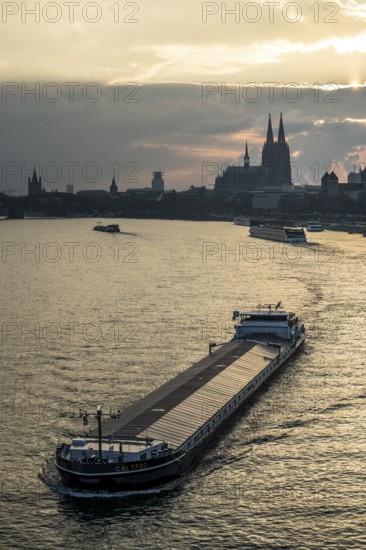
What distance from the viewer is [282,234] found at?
173500mm

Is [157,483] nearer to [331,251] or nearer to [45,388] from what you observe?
[45,388]

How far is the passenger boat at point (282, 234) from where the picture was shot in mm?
166250

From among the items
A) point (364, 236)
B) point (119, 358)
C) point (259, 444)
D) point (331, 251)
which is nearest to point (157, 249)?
point (331, 251)

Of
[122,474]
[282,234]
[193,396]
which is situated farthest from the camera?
[282,234]

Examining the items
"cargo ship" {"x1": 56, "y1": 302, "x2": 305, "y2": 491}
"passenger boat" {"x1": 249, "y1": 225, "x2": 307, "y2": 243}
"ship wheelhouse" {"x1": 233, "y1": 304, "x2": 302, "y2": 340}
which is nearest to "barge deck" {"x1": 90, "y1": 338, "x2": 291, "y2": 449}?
"cargo ship" {"x1": 56, "y1": 302, "x2": 305, "y2": 491}

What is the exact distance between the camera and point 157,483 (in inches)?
1318

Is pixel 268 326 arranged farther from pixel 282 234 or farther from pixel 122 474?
pixel 282 234

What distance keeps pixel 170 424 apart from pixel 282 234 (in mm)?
137758

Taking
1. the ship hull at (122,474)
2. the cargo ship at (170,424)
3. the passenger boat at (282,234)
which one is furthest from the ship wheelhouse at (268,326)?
the passenger boat at (282,234)

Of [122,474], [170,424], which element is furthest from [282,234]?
[122,474]

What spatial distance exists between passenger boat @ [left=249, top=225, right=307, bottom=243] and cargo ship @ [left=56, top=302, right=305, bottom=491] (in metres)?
113

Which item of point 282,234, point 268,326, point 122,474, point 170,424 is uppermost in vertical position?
point 282,234

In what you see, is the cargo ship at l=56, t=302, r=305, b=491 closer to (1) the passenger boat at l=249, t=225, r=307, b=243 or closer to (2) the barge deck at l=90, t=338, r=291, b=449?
(2) the barge deck at l=90, t=338, r=291, b=449

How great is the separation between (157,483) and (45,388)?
44.3 feet
